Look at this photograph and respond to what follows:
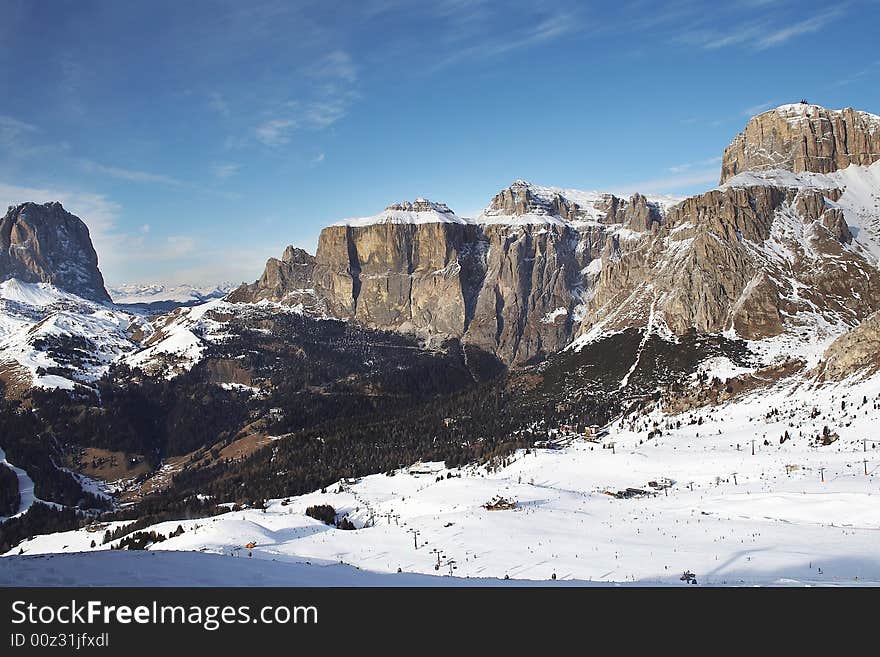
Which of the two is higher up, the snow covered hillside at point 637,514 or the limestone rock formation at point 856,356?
the limestone rock formation at point 856,356

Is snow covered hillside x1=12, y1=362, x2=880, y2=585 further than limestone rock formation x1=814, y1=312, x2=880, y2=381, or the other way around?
limestone rock formation x1=814, y1=312, x2=880, y2=381

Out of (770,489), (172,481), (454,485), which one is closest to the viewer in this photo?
(770,489)

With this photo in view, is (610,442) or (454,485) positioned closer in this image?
(454,485)

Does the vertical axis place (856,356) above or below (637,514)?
above

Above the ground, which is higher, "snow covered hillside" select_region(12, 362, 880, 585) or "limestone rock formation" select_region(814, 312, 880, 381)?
"limestone rock formation" select_region(814, 312, 880, 381)

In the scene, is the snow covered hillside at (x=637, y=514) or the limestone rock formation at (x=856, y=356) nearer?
the snow covered hillside at (x=637, y=514)

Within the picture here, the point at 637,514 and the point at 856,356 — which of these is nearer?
the point at 637,514

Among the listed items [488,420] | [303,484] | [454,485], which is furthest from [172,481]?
[454,485]

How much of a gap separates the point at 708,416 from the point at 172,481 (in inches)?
5766

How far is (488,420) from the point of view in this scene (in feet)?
618
